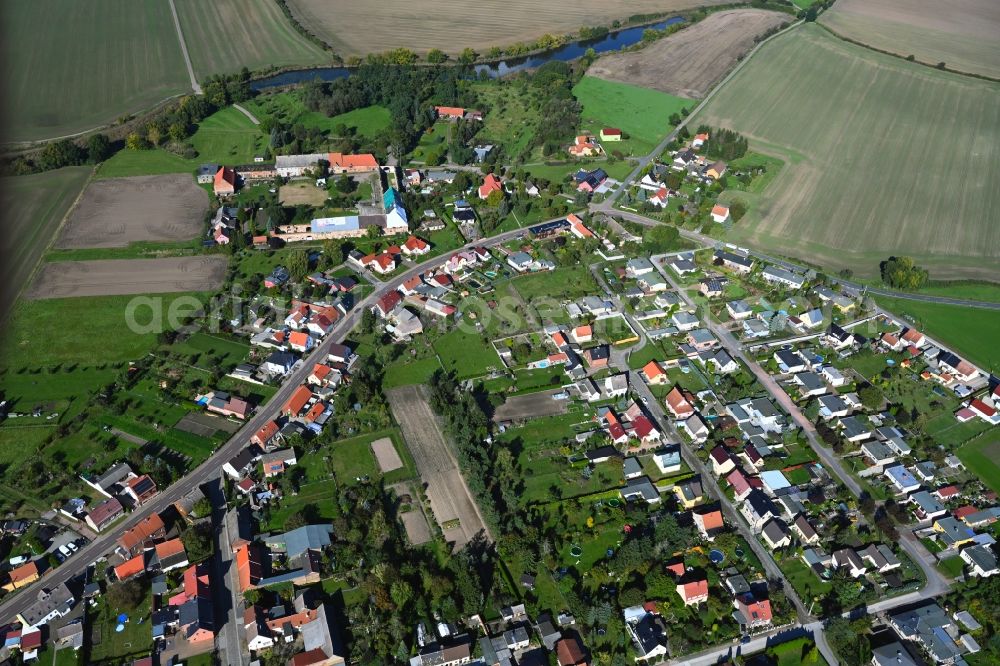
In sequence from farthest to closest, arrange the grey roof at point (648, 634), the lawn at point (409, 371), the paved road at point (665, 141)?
the paved road at point (665, 141), the lawn at point (409, 371), the grey roof at point (648, 634)

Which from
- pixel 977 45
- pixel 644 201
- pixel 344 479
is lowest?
pixel 344 479

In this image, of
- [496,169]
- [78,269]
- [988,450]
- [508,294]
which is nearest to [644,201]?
[496,169]

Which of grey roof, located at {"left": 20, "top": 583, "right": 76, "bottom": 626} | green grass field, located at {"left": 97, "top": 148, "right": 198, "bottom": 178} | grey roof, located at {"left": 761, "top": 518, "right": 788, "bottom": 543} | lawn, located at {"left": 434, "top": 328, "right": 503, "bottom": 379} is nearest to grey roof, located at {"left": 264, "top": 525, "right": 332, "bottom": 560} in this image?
grey roof, located at {"left": 20, "top": 583, "right": 76, "bottom": 626}

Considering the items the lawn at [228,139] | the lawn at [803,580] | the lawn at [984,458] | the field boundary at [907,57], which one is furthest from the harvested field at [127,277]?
the field boundary at [907,57]

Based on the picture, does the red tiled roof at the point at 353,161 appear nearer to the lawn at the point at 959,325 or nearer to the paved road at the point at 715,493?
the paved road at the point at 715,493

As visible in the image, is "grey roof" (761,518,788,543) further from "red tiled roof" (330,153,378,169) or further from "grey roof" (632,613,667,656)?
"red tiled roof" (330,153,378,169)

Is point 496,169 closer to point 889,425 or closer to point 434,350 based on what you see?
point 434,350
